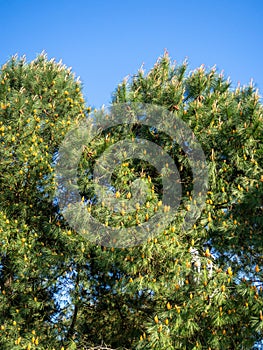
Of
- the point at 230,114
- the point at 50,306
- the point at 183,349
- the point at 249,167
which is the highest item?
the point at 230,114

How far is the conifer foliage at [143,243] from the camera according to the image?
10.9ft

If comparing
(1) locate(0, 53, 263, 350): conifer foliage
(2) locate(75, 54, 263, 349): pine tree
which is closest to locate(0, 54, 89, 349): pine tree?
(1) locate(0, 53, 263, 350): conifer foliage

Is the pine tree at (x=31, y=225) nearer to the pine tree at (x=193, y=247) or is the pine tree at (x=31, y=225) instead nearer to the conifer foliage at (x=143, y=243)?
the conifer foliage at (x=143, y=243)

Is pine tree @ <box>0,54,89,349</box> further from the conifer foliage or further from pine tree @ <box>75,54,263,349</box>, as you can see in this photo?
pine tree @ <box>75,54,263,349</box>

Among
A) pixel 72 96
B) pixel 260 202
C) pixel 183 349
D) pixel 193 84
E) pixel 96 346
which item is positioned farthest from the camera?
pixel 72 96

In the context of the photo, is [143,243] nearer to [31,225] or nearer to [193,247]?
[193,247]

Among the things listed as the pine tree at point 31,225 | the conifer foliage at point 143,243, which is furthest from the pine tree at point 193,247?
the pine tree at point 31,225

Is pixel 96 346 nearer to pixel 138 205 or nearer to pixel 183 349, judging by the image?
pixel 183 349

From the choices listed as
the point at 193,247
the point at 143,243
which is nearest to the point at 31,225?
the point at 143,243

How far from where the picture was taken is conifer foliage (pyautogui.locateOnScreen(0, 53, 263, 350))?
3.33 m

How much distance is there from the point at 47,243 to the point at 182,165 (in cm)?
140

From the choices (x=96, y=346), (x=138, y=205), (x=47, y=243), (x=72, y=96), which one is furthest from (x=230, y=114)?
(x=96, y=346)

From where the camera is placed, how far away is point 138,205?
11.0 ft

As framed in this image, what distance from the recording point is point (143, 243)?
3.37 metres
